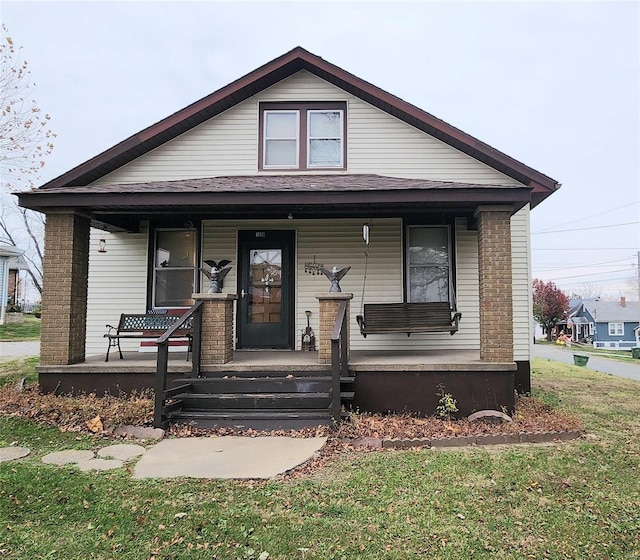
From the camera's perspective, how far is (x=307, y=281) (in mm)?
8562

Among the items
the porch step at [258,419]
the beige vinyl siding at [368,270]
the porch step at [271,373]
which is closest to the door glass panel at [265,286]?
the beige vinyl siding at [368,270]

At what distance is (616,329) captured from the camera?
52469mm

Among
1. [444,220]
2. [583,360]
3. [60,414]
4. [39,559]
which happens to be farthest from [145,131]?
[583,360]

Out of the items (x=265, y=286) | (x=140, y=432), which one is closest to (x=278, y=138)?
(x=265, y=286)

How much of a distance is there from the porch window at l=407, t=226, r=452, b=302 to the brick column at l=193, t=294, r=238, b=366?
3.60 metres

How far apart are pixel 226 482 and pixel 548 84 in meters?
36.6

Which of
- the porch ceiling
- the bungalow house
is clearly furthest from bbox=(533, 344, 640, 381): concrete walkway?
the porch ceiling

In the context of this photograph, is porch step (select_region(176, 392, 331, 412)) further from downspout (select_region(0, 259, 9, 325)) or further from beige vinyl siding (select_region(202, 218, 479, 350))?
downspout (select_region(0, 259, 9, 325))

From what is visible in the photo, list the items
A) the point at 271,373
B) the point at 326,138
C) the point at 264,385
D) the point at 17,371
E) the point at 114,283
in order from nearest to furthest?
1. the point at 264,385
2. the point at 271,373
3. the point at 114,283
4. the point at 326,138
5. the point at 17,371

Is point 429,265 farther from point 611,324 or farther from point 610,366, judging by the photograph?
point 611,324

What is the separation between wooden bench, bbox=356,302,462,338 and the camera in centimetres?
769

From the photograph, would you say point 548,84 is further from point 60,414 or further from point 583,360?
point 60,414

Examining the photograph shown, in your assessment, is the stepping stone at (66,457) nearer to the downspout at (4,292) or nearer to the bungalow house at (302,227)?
the bungalow house at (302,227)

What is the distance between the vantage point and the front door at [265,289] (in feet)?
28.0
